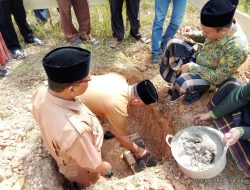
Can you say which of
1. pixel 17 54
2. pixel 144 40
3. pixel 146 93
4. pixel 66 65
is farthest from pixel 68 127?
pixel 144 40

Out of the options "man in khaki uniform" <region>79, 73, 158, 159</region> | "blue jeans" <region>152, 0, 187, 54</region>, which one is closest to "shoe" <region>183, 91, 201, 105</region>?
"man in khaki uniform" <region>79, 73, 158, 159</region>

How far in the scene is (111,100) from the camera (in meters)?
2.94

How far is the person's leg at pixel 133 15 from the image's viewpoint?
460 centimetres

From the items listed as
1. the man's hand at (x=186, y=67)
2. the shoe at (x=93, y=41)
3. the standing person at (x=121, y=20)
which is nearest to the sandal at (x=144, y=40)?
the standing person at (x=121, y=20)

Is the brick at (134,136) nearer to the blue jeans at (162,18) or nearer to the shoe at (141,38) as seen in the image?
the blue jeans at (162,18)

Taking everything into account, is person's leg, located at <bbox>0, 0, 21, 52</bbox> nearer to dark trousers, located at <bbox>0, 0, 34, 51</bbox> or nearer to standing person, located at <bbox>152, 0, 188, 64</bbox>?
dark trousers, located at <bbox>0, 0, 34, 51</bbox>

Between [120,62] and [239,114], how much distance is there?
202 centimetres

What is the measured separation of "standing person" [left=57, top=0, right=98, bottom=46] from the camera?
4613 mm

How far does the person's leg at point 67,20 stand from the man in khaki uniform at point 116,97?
1898 mm

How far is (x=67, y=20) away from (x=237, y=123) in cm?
300

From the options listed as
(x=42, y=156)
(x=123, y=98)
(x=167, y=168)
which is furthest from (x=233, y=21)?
(x=42, y=156)

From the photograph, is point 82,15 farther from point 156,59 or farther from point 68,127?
point 68,127

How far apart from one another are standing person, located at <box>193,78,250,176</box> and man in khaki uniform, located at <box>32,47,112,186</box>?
48.5 inches

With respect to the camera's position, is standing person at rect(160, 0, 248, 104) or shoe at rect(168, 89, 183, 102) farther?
shoe at rect(168, 89, 183, 102)
